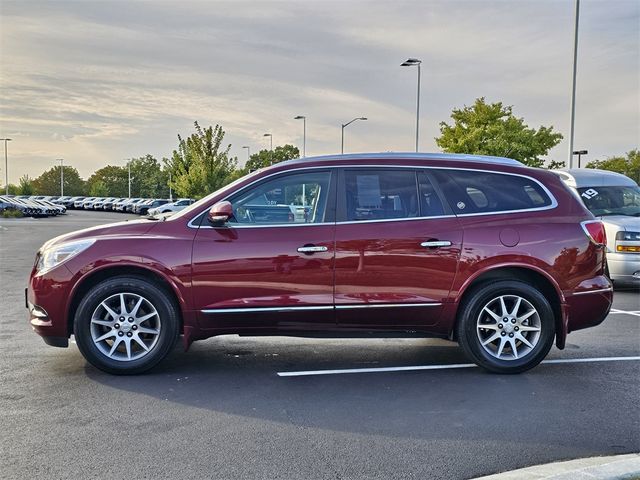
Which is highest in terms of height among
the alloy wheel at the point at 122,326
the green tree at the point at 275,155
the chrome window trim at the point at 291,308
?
the green tree at the point at 275,155

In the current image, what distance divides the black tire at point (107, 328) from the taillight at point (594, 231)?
374 centimetres

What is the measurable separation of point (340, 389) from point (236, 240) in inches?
60.4

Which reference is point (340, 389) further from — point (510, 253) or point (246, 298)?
point (510, 253)

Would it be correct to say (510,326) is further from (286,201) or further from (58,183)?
(58,183)

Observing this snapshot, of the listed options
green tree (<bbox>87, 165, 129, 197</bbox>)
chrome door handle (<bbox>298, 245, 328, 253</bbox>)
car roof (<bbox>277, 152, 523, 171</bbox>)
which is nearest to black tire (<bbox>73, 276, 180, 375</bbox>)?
chrome door handle (<bbox>298, 245, 328, 253</bbox>)

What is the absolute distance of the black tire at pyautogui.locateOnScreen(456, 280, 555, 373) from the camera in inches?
213

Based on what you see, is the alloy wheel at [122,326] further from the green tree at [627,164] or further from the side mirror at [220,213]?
the green tree at [627,164]

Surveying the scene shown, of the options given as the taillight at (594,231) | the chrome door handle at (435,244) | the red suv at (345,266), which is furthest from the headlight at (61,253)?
the taillight at (594,231)

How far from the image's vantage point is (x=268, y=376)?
5414mm

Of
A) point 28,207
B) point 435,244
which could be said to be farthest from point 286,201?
point 28,207

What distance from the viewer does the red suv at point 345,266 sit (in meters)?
5.25

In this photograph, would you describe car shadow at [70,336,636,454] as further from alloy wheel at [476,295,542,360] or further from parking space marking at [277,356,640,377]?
alloy wheel at [476,295,542,360]

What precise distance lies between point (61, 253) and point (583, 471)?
4323mm

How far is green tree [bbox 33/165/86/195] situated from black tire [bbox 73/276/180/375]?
128 meters
